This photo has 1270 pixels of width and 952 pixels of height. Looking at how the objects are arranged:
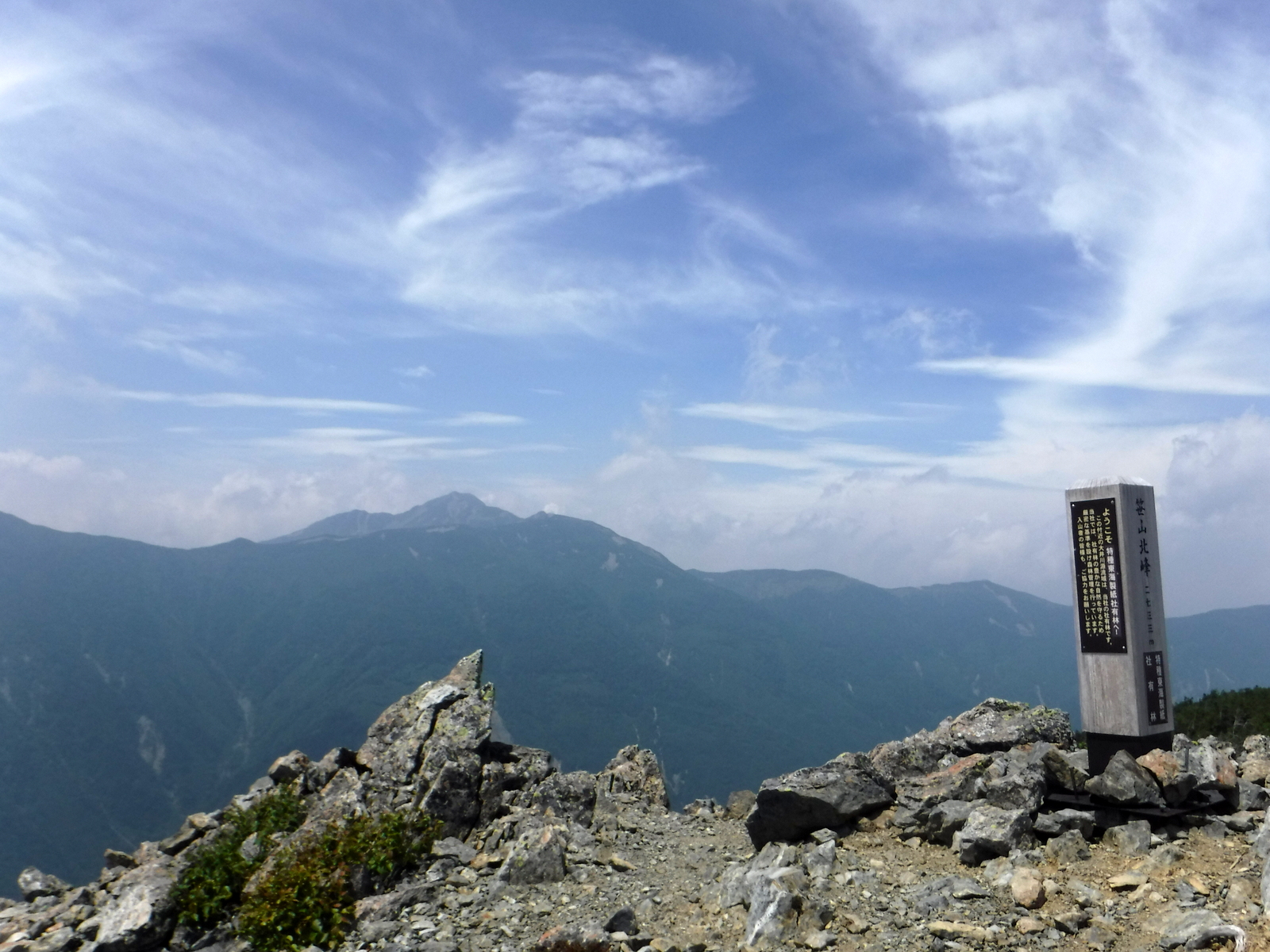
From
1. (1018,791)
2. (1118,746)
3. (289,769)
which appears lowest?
(289,769)

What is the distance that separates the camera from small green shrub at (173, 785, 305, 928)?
16.1 meters

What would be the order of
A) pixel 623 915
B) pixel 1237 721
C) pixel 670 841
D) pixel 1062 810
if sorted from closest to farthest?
pixel 623 915, pixel 1062 810, pixel 670 841, pixel 1237 721

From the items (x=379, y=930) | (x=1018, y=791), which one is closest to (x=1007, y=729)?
(x=1018, y=791)

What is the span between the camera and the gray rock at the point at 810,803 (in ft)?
49.3

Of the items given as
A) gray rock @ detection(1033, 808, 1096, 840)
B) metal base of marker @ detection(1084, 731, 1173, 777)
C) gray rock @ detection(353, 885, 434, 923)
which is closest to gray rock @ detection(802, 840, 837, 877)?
gray rock @ detection(1033, 808, 1096, 840)

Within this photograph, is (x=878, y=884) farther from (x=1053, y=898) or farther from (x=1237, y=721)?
(x=1237, y=721)

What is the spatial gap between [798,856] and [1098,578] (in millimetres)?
8027

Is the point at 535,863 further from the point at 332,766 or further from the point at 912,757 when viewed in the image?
the point at 332,766

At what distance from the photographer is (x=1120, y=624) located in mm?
15672

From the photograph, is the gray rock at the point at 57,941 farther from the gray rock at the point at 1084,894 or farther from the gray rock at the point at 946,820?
the gray rock at the point at 1084,894

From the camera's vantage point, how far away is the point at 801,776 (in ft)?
52.3

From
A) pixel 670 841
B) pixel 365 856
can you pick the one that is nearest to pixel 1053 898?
pixel 670 841

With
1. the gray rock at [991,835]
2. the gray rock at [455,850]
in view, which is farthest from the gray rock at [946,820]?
the gray rock at [455,850]

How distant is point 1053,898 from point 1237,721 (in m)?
27.8
